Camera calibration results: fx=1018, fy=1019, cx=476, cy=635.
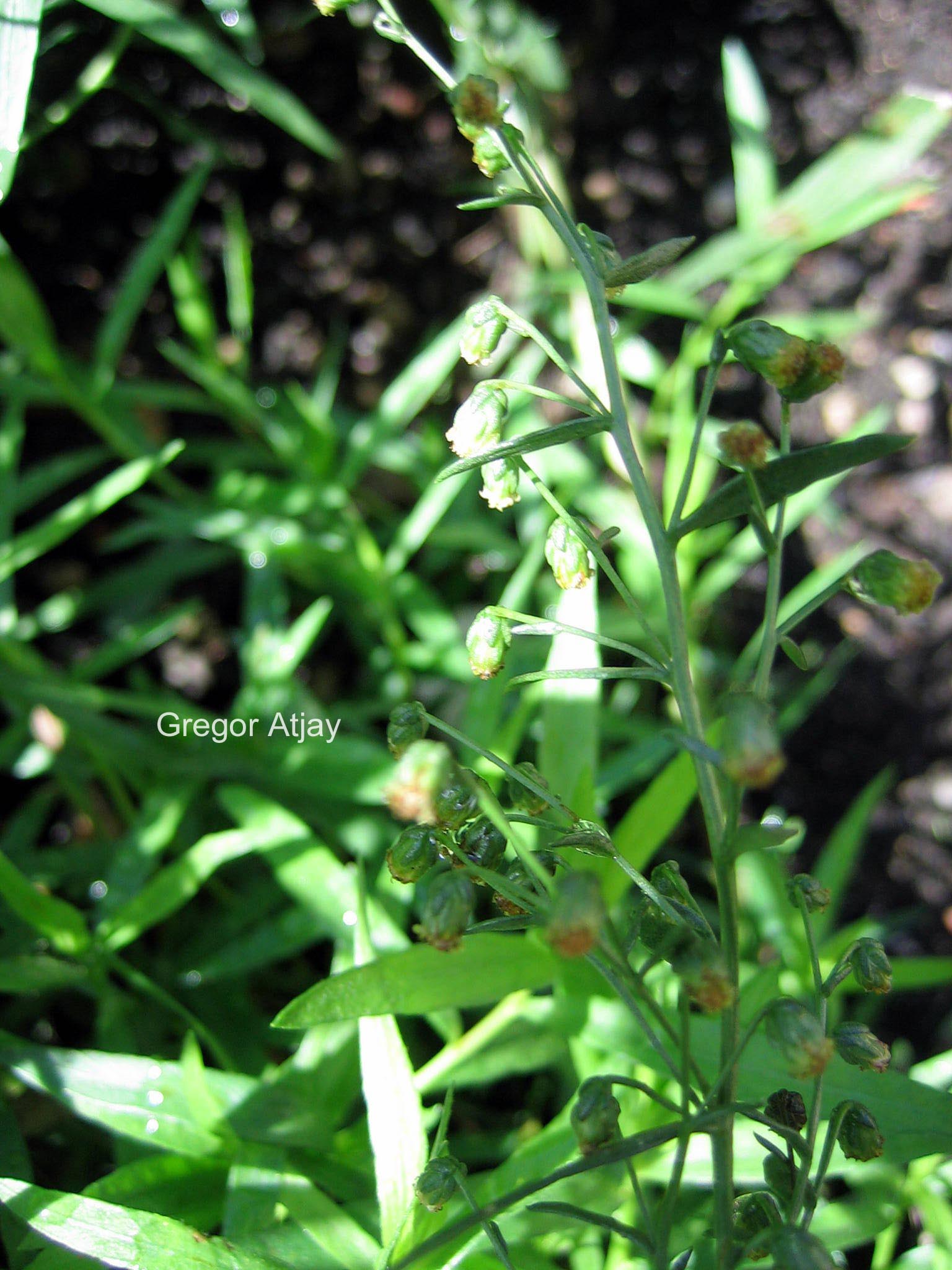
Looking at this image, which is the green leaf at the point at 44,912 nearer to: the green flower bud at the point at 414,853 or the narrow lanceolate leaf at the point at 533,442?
the green flower bud at the point at 414,853

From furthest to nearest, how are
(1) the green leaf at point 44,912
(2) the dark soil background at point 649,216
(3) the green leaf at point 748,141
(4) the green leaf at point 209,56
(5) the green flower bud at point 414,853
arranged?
1. (2) the dark soil background at point 649,216
2. (3) the green leaf at point 748,141
3. (4) the green leaf at point 209,56
4. (1) the green leaf at point 44,912
5. (5) the green flower bud at point 414,853

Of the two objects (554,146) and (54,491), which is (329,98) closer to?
(554,146)

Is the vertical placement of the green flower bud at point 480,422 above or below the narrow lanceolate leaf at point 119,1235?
above

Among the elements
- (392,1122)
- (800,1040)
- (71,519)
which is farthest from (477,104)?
(71,519)

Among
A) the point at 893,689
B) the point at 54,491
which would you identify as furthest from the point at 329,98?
the point at 893,689

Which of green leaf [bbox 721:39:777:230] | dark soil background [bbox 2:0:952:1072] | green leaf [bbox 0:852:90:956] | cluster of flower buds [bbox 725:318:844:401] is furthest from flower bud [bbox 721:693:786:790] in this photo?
dark soil background [bbox 2:0:952:1072]

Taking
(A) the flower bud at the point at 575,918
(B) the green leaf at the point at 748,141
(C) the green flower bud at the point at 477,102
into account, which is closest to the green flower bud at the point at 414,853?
(A) the flower bud at the point at 575,918

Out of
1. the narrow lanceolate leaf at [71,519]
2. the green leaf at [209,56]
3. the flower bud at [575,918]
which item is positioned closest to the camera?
the flower bud at [575,918]
